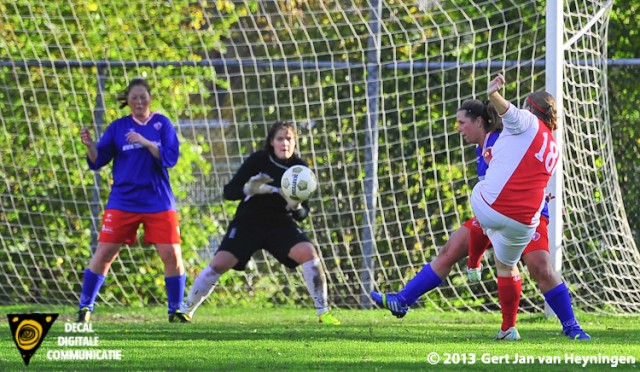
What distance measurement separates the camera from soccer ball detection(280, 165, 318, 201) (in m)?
7.85

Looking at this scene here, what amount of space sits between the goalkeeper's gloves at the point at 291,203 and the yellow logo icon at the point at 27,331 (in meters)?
2.60

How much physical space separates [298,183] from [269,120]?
2.85m

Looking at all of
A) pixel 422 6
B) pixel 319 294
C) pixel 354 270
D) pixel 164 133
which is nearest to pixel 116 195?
pixel 164 133

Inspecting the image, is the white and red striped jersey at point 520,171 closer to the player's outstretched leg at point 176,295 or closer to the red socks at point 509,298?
the red socks at point 509,298

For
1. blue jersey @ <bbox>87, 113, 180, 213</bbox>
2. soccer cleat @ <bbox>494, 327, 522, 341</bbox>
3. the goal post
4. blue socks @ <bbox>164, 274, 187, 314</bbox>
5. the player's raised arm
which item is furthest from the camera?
the goal post

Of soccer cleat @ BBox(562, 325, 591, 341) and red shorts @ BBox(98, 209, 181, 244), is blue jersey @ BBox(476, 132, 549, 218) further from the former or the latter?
red shorts @ BBox(98, 209, 181, 244)

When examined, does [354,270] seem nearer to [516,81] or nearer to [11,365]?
[516,81]

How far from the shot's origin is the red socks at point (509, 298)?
6680 mm

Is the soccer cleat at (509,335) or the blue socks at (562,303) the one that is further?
the blue socks at (562,303)

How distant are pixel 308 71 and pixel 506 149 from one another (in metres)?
4.20

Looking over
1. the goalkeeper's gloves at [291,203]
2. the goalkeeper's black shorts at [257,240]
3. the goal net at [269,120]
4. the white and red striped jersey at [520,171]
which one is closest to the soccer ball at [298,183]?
the goalkeeper's gloves at [291,203]

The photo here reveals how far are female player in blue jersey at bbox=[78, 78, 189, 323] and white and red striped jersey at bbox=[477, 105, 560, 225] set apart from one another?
2614mm

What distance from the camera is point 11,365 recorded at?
5262 millimetres

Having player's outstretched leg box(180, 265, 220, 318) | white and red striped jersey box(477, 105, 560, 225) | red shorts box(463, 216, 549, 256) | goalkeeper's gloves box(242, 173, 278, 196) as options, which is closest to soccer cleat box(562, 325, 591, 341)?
red shorts box(463, 216, 549, 256)
